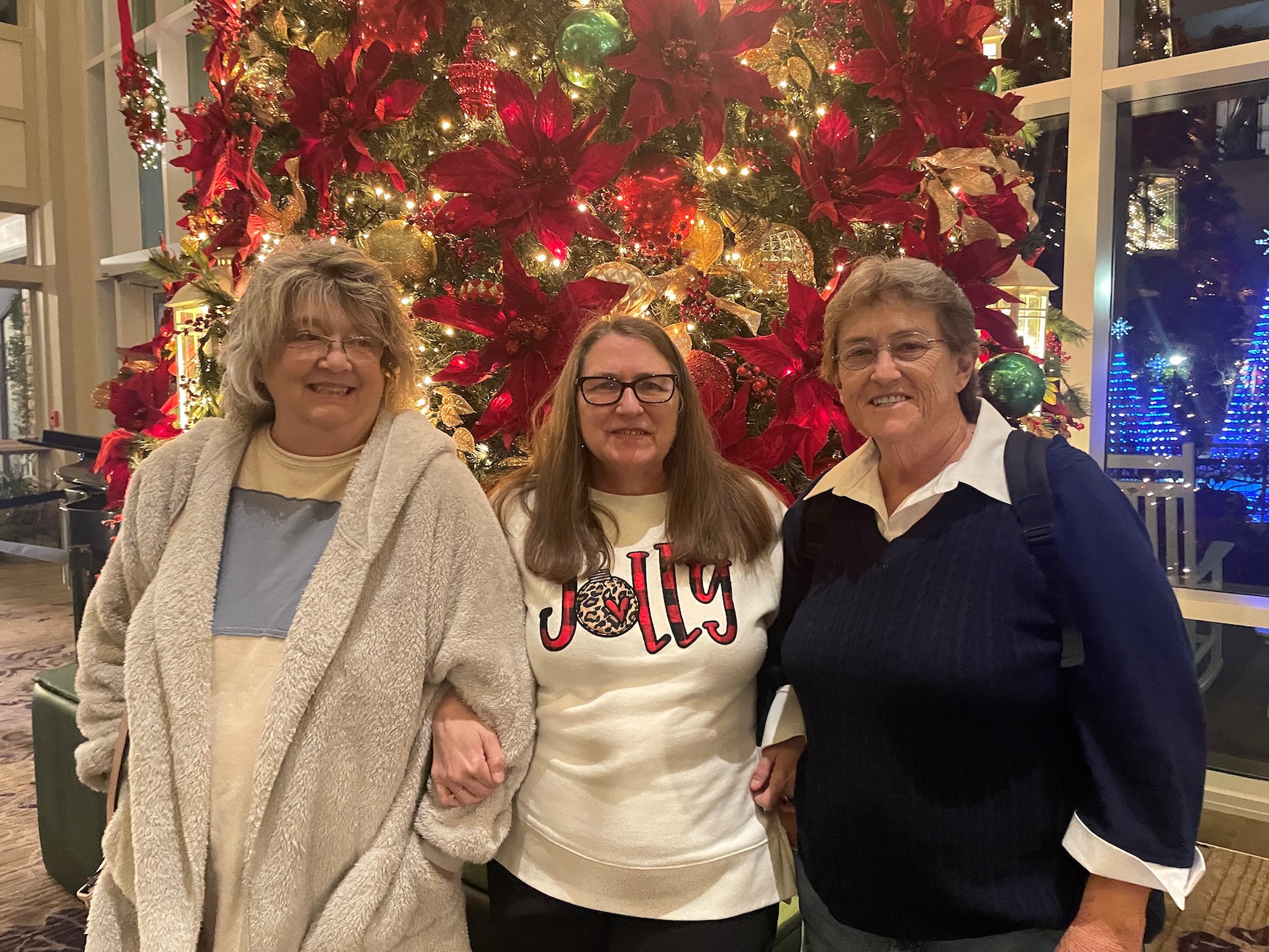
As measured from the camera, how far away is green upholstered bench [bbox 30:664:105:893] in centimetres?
231

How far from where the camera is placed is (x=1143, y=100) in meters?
3.10

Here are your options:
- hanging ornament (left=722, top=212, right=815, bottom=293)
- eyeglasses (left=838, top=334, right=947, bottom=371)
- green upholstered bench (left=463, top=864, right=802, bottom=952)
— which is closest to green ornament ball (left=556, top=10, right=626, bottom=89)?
hanging ornament (left=722, top=212, right=815, bottom=293)

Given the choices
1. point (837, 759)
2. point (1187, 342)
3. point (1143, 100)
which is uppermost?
point (1143, 100)

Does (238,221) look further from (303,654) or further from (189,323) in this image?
(303,654)

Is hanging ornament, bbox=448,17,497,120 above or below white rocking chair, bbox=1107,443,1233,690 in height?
above

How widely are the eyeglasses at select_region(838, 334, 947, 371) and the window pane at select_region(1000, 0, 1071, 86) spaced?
2546mm

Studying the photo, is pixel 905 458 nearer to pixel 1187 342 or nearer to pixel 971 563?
pixel 971 563

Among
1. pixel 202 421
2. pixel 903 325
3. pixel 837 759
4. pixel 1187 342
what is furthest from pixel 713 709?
pixel 1187 342

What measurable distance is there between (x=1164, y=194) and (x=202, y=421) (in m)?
3.42

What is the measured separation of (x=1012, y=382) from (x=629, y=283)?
2.47 ft

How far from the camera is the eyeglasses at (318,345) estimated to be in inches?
50.7

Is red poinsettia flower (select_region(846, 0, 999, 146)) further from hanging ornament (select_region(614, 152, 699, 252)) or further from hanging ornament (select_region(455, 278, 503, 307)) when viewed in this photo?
hanging ornament (select_region(455, 278, 503, 307))

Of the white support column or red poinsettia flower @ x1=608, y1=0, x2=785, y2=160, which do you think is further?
the white support column

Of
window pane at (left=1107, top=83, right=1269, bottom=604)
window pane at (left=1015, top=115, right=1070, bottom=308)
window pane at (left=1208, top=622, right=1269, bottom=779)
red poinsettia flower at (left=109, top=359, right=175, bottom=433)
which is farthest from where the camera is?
window pane at (left=1015, top=115, right=1070, bottom=308)
